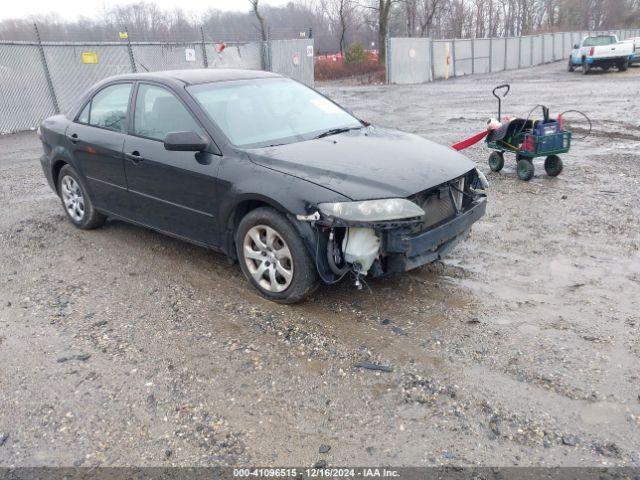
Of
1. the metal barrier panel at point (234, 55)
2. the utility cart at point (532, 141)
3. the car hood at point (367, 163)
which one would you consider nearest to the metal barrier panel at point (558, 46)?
the metal barrier panel at point (234, 55)

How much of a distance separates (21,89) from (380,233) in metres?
13.8

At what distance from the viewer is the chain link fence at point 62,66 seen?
45.8 ft

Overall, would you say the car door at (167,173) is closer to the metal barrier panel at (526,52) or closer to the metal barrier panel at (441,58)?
the metal barrier panel at (441,58)

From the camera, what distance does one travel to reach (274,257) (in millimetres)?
4043

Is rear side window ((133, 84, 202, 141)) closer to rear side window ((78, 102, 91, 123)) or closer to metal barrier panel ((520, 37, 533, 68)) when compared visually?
rear side window ((78, 102, 91, 123))

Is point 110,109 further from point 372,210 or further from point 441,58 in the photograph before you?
point 441,58

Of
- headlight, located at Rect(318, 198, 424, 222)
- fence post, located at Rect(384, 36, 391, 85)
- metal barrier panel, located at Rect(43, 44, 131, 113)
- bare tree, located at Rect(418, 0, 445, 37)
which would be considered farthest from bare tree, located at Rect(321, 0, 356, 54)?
headlight, located at Rect(318, 198, 424, 222)

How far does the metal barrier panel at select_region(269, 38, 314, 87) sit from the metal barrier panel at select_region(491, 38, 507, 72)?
50.0 ft

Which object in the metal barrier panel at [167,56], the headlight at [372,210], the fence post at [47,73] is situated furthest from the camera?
the metal barrier panel at [167,56]

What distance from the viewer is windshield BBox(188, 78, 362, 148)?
4453 millimetres

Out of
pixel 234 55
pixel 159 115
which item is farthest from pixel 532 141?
pixel 234 55

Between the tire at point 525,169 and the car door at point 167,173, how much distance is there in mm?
4768

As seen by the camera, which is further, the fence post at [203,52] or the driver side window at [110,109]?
the fence post at [203,52]

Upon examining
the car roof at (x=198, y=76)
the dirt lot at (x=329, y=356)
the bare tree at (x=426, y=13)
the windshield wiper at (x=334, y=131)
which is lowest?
the dirt lot at (x=329, y=356)
